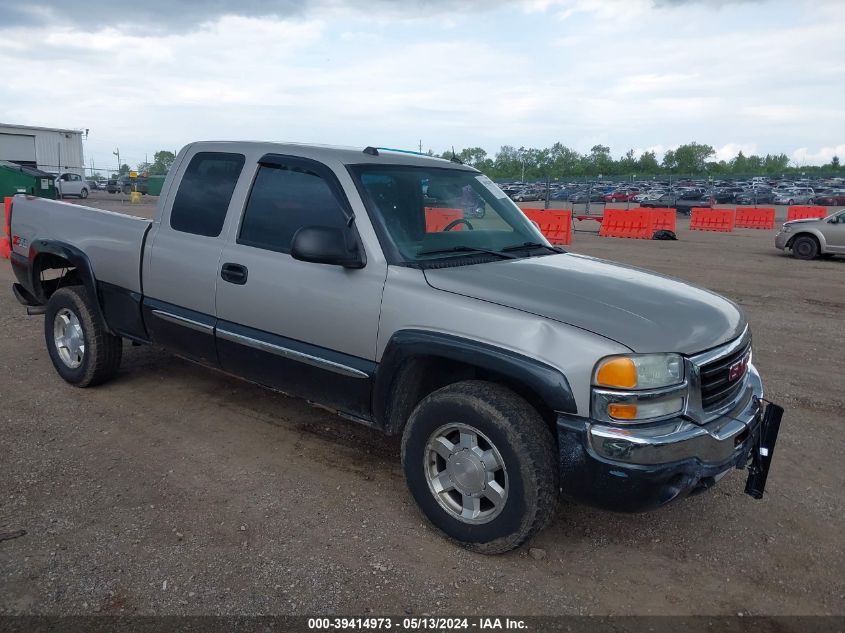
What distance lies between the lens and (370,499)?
3855mm

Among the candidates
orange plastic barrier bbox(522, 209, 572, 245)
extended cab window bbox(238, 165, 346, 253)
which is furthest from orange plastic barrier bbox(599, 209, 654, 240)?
extended cab window bbox(238, 165, 346, 253)

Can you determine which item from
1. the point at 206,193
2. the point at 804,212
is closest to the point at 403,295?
the point at 206,193

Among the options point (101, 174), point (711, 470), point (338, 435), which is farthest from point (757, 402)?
point (101, 174)

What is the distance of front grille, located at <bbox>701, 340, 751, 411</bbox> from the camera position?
311 cm

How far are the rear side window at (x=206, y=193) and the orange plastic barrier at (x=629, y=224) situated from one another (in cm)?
1808

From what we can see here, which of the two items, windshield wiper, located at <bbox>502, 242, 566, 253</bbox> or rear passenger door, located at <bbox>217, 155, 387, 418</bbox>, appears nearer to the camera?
rear passenger door, located at <bbox>217, 155, 387, 418</bbox>

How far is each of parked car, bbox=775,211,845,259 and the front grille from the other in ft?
46.3

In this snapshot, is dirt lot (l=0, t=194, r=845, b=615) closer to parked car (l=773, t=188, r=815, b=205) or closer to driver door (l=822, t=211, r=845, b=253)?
driver door (l=822, t=211, r=845, b=253)

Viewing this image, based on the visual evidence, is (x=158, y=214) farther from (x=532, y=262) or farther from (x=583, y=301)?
(x=583, y=301)

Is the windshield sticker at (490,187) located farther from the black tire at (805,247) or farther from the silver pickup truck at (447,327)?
the black tire at (805,247)

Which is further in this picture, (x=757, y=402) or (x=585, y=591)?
(x=757, y=402)

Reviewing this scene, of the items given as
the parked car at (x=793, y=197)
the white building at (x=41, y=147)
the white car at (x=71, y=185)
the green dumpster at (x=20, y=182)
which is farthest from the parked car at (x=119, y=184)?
the parked car at (x=793, y=197)

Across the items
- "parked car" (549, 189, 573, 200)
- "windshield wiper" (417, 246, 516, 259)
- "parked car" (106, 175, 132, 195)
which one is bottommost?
"parked car" (106, 175, 132, 195)

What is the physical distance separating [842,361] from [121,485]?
258 inches
